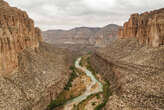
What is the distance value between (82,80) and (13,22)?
30.0 meters

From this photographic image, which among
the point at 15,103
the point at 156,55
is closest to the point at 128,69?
the point at 156,55

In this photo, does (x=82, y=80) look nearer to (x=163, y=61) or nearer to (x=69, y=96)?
(x=69, y=96)

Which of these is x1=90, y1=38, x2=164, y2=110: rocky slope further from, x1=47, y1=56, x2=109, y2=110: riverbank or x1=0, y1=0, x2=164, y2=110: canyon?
x1=47, y1=56, x2=109, y2=110: riverbank

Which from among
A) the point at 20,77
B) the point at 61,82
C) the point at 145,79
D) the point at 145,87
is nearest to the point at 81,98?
the point at 61,82

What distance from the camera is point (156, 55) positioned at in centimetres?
2783

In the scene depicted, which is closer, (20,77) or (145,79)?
(145,79)

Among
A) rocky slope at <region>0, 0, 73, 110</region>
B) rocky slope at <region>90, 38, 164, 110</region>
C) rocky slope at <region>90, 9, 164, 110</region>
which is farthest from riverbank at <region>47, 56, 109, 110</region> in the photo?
rocky slope at <region>90, 38, 164, 110</region>

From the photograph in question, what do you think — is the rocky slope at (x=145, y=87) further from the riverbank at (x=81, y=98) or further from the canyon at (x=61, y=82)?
the riverbank at (x=81, y=98)

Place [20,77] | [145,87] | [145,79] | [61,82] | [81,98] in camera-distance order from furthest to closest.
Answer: [61,82]
[81,98]
[20,77]
[145,79]
[145,87]

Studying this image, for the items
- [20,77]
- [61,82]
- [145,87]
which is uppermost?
[20,77]

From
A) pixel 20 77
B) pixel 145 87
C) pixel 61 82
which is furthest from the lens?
pixel 61 82

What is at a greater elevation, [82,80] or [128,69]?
[128,69]

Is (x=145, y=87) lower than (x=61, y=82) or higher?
higher

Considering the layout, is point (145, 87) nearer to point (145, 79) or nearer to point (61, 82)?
point (145, 79)
